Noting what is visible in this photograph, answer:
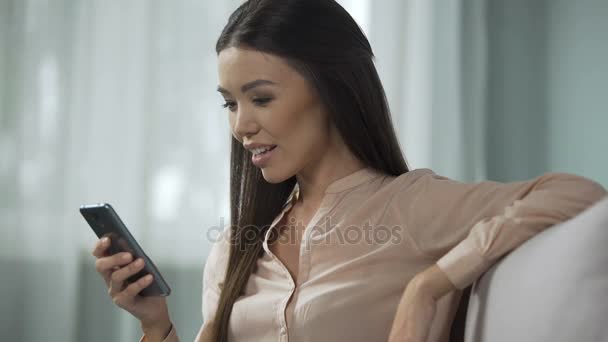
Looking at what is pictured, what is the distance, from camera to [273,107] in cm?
121

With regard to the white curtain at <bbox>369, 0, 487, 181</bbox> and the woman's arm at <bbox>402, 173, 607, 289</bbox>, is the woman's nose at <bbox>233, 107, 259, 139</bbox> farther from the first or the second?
the white curtain at <bbox>369, 0, 487, 181</bbox>

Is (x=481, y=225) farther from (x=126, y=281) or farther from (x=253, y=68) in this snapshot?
(x=126, y=281)

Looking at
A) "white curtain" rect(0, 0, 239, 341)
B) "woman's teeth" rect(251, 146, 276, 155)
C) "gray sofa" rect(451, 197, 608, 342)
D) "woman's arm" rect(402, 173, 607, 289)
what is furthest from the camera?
"white curtain" rect(0, 0, 239, 341)

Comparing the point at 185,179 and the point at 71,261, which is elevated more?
the point at 185,179

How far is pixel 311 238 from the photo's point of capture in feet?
4.10

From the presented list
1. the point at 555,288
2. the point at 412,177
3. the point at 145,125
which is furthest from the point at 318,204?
the point at 145,125

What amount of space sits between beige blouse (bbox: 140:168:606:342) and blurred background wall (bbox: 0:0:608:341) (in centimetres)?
98

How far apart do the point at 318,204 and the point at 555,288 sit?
2.02 feet

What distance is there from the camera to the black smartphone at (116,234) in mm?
1198

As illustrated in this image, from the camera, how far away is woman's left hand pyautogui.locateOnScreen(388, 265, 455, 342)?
93 cm

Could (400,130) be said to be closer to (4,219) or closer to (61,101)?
(61,101)

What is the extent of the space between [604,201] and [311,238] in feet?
1.92

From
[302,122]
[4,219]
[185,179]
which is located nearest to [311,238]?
[302,122]

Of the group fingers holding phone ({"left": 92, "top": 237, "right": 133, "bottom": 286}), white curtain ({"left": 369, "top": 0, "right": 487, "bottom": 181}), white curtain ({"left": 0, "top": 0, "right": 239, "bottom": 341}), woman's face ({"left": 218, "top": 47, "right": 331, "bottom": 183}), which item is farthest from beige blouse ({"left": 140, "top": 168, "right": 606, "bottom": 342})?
white curtain ({"left": 369, "top": 0, "right": 487, "bottom": 181})
